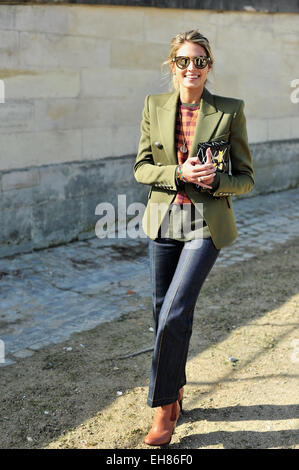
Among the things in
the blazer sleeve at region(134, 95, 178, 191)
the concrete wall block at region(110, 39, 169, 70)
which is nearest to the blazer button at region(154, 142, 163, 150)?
the blazer sleeve at region(134, 95, 178, 191)

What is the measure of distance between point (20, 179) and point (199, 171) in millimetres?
4415

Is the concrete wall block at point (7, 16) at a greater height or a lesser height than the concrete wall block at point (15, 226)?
greater

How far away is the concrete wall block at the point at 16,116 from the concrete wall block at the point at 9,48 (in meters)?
0.46

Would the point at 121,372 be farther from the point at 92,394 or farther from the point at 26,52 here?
the point at 26,52

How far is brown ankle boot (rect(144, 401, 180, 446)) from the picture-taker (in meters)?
3.92

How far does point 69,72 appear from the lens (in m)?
8.09

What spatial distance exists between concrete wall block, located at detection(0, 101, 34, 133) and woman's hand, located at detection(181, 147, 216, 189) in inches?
168

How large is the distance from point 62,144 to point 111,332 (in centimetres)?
321

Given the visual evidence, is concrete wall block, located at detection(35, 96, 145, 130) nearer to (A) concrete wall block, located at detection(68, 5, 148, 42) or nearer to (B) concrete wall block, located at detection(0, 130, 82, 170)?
(B) concrete wall block, located at detection(0, 130, 82, 170)

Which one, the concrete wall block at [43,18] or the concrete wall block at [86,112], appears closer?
the concrete wall block at [43,18]

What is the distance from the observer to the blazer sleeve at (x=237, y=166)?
3.82 m

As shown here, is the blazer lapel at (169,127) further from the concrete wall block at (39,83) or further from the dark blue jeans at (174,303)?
the concrete wall block at (39,83)

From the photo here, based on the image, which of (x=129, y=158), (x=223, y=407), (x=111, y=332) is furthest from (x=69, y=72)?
(x=223, y=407)

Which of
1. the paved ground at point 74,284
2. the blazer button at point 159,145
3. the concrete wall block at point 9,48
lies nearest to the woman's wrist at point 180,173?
the blazer button at point 159,145
